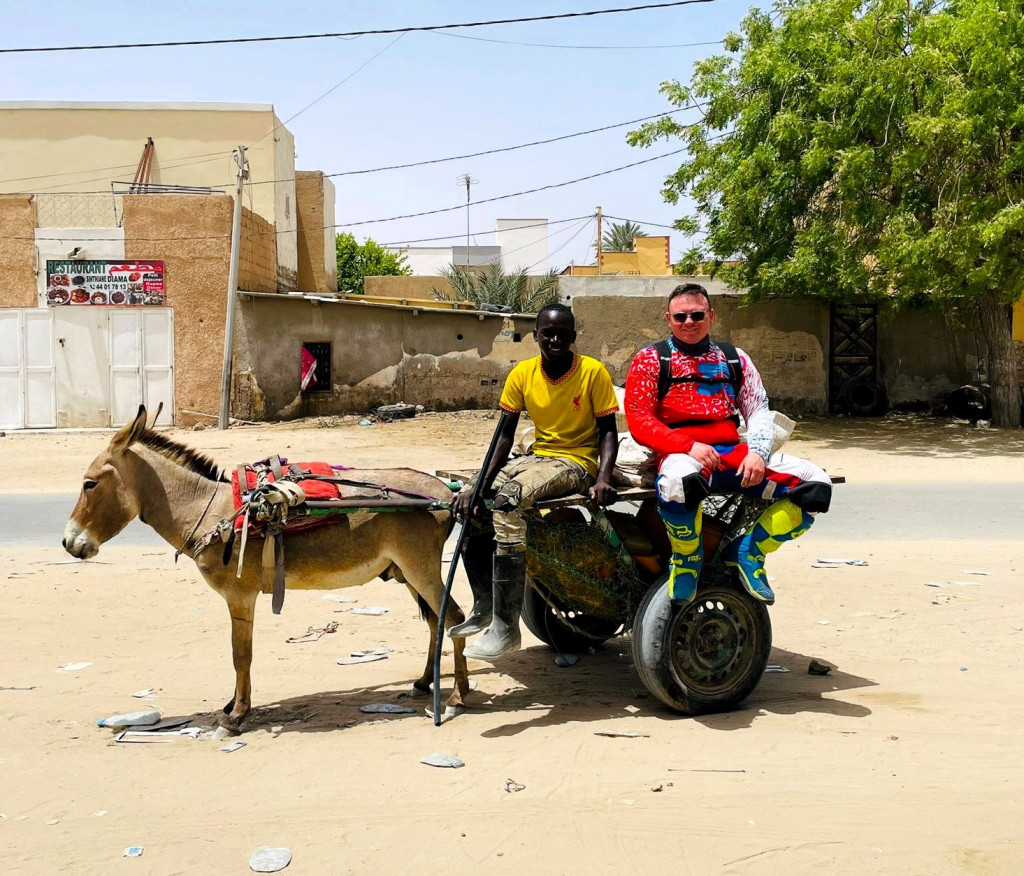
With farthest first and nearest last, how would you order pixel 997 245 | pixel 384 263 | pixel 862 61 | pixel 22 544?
pixel 384 263 < pixel 862 61 < pixel 997 245 < pixel 22 544

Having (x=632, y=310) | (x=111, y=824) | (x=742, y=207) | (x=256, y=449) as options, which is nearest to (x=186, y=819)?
(x=111, y=824)

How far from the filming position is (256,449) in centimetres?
1920

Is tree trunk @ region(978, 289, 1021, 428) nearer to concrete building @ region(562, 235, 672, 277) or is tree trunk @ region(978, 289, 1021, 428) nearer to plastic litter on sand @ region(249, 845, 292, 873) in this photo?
plastic litter on sand @ region(249, 845, 292, 873)

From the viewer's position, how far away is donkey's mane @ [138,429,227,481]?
218 inches

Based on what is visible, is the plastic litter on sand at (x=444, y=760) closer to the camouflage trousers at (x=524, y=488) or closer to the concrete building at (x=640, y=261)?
the camouflage trousers at (x=524, y=488)

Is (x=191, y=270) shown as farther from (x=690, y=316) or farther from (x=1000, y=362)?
(x=690, y=316)

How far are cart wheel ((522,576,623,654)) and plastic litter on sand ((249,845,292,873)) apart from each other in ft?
8.24

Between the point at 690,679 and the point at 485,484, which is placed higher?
the point at 485,484

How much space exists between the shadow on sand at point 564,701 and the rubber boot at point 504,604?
0.42m

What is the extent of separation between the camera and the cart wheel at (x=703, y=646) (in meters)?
5.05

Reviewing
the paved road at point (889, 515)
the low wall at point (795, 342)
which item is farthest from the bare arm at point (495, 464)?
the low wall at point (795, 342)

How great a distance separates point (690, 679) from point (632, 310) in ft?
58.8

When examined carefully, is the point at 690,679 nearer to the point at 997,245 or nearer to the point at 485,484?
the point at 485,484

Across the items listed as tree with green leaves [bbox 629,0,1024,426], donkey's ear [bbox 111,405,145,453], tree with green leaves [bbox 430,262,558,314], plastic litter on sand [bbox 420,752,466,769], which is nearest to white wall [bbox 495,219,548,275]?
tree with green leaves [bbox 430,262,558,314]
